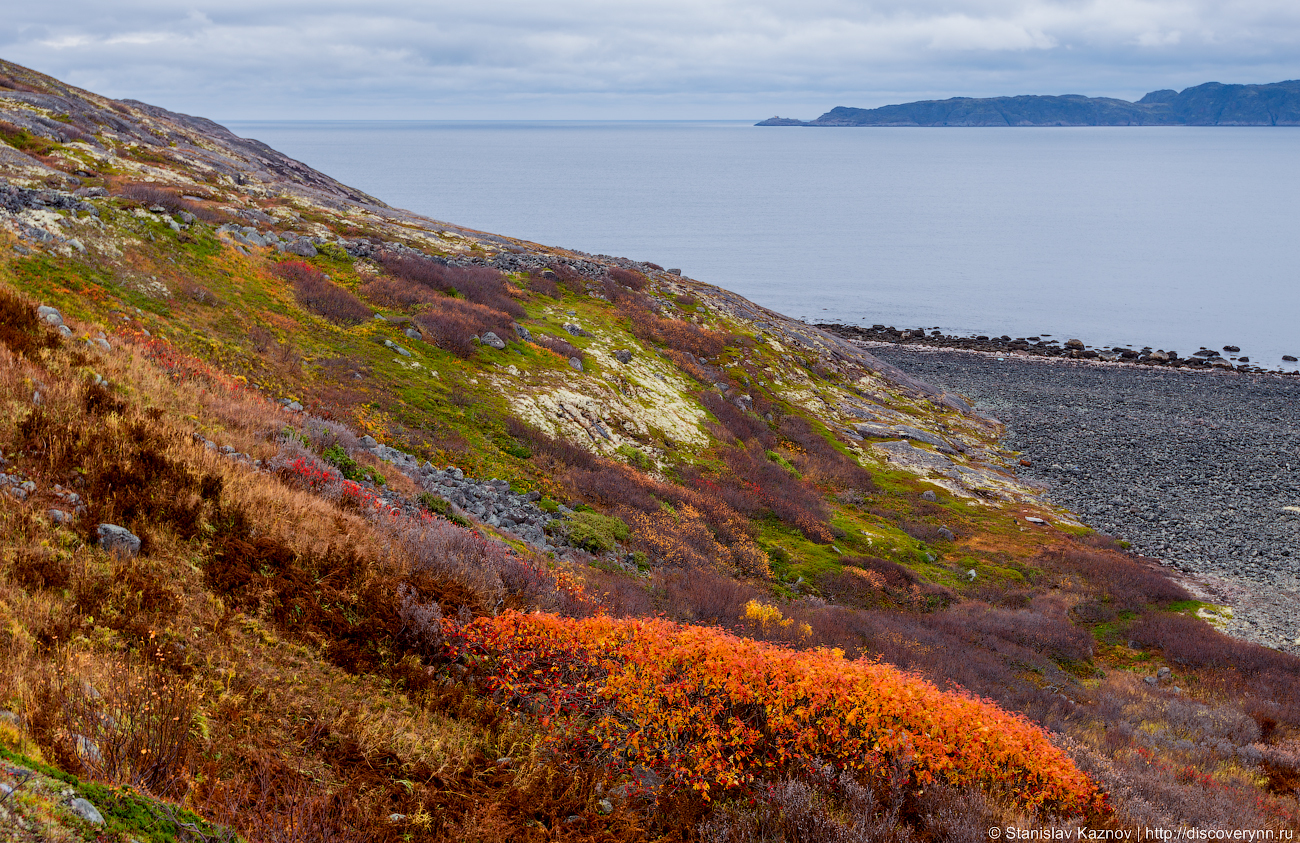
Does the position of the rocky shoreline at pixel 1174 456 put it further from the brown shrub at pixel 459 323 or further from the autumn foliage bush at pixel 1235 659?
the brown shrub at pixel 459 323

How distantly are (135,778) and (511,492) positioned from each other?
45.3ft

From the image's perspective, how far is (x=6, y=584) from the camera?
6.83 m

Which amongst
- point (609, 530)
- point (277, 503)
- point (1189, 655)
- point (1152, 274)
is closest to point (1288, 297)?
point (1152, 274)

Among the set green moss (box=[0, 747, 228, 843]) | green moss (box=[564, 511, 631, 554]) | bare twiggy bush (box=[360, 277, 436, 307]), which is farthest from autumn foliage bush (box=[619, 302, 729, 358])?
green moss (box=[0, 747, 228, 843])

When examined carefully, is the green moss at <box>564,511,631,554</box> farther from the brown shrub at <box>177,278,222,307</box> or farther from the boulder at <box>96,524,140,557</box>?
the brown shrub at <box>177,278,222,307</box>

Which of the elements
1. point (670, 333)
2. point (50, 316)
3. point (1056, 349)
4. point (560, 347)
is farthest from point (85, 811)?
point (1056, 349)

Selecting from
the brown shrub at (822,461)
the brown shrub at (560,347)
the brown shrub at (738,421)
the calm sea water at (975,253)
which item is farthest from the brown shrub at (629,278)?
the calm sea water at (975,253)

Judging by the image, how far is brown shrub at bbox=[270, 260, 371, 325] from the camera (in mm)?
25078

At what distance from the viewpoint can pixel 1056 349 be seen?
73.8 metres

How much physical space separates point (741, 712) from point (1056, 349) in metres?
78.4

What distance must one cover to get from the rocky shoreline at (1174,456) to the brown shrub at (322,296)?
3233 centimetres

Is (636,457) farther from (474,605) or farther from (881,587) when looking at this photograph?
(474,605)

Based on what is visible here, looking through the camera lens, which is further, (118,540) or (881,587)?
(881,587)

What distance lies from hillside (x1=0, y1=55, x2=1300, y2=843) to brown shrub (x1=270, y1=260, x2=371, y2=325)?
143 millimetres
